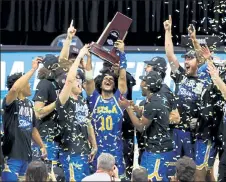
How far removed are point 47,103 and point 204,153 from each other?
1930 mm

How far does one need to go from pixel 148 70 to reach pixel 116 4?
5168 mm

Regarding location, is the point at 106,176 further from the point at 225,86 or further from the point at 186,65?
the point at 186,65

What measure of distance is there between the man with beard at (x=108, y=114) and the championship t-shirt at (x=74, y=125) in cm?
26

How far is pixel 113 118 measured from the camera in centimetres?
1314

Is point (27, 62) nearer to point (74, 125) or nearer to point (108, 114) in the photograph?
point (108, 114)

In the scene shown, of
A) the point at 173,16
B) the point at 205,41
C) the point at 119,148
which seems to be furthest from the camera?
the point at 173,16

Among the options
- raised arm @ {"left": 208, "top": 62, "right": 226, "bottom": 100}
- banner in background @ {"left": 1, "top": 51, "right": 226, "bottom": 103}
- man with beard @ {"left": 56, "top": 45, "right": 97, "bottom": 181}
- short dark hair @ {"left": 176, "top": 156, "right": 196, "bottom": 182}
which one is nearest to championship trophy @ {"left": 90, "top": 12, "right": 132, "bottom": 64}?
man with beard @ {"left": 56, "top": 45, "right": 97, "bottom": 181}

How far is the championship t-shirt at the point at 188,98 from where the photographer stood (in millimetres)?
13242

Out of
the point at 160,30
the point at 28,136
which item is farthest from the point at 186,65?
the point at 160,30

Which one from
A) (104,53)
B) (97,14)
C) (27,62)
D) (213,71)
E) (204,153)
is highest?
(97,14)

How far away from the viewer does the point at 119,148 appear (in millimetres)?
13203

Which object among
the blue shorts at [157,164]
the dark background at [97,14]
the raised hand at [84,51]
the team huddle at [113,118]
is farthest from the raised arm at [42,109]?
the dark background at [97,14]

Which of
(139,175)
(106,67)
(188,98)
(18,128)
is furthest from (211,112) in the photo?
(139,175)

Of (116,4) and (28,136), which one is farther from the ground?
(116,4)
